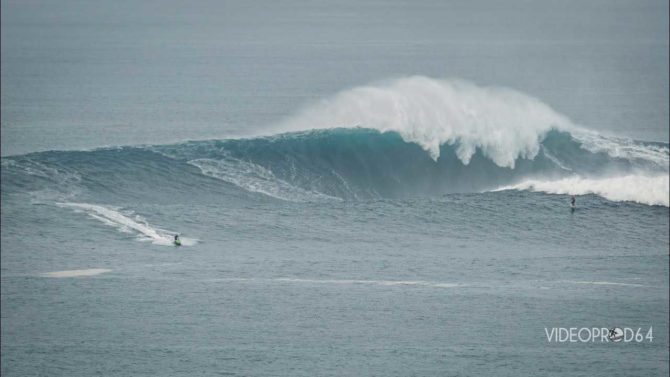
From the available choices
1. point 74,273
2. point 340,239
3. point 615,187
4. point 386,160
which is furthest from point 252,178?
point 615,187

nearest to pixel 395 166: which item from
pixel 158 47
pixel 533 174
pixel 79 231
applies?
pixel 533 174

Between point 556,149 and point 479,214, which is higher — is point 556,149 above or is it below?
above

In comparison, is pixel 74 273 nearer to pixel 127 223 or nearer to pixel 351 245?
pixel 127 223

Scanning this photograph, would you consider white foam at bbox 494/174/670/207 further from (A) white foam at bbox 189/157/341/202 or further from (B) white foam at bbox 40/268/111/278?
(B) white foam at bbox 40/268/111/278

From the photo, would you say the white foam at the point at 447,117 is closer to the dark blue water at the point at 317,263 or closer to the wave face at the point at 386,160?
the wave face at the point at 386,160

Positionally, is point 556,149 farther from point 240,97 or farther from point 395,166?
point 240,97

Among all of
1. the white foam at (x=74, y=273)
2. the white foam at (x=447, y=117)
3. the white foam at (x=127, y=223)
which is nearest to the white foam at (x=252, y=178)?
the white foam at (x=447, y=117)
